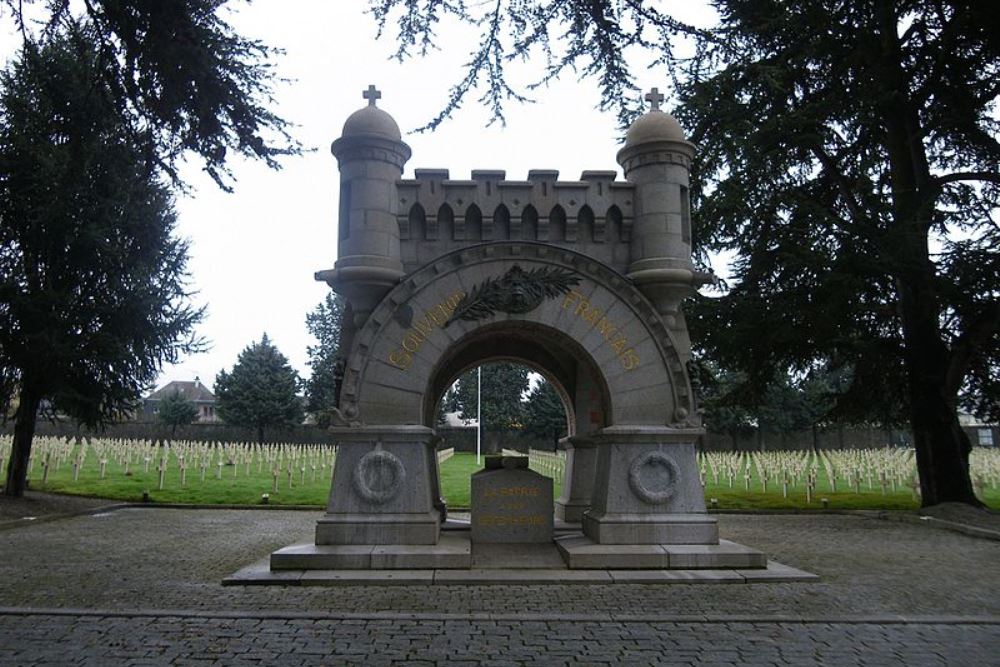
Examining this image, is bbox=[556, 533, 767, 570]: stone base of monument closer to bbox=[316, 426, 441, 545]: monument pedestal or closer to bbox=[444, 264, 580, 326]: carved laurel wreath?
bbox=[316, 426, 441, 545]: monument pedestal

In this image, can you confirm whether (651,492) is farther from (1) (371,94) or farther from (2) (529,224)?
(1) (371,94)

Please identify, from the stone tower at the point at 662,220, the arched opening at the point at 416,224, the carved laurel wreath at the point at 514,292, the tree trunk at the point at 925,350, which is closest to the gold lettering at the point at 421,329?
the carved laurel wreath at the point at 514,292

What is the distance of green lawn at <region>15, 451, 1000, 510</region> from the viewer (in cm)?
2105

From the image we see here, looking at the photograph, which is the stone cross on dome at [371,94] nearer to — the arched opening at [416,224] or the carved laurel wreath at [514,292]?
the arched opening at [416,224]

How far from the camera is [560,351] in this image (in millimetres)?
15086

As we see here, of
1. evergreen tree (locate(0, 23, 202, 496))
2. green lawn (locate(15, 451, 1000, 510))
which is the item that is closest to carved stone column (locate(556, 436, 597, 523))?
green lawn (locate(15, 451, 1000, 510))

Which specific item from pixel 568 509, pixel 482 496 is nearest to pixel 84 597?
pixel 482 496

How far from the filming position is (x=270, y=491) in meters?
23.8

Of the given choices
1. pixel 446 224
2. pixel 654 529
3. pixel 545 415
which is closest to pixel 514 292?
pixel 446 224

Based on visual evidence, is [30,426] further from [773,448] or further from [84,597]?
[773,448]

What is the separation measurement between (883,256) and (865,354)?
314cm

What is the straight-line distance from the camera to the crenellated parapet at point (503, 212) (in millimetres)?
11648

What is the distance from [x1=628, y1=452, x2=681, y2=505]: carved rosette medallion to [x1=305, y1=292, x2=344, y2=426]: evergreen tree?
46057 mm

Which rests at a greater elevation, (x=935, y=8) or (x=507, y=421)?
(x=935, y=8)
